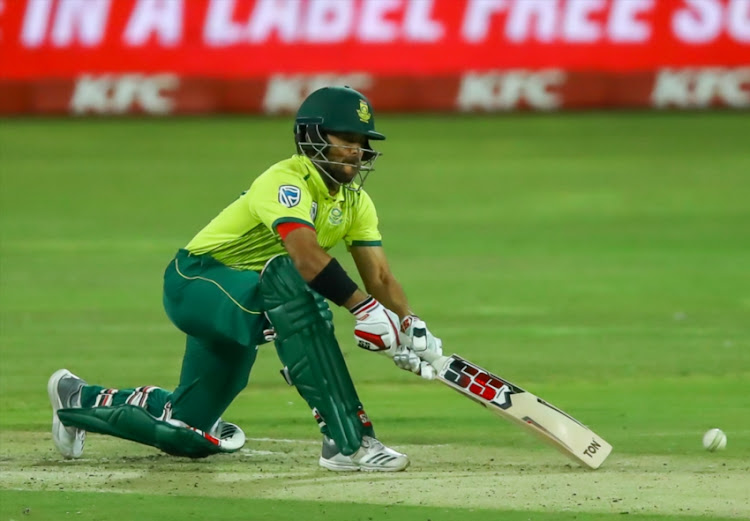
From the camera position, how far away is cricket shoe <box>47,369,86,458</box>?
6562 millimetres

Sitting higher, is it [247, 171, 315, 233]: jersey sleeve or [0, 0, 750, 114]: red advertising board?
[0, 0, 750, 114]: red advertising board

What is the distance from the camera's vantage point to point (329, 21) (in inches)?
808

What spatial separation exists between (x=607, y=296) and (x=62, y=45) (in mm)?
11455

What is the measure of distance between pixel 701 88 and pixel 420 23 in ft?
12.4

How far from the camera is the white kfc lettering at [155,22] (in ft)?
67.6

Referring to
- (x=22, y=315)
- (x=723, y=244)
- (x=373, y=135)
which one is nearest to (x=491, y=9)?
(x=723, y=244)

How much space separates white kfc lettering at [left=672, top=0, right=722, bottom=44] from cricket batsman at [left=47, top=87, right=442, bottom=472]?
1397cm

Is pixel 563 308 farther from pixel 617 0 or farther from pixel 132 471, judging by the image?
pixel 617 0

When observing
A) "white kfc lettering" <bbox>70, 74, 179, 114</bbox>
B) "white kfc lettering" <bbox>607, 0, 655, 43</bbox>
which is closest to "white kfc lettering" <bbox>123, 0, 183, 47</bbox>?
"white kfc lettering" <bbox>70, 74, 179, 114</bbox>

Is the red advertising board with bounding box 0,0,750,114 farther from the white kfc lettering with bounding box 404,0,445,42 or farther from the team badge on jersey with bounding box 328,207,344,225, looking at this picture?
the team badge on jersey with bounding box 328,207,344,225

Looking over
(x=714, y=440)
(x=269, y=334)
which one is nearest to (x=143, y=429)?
(x=269, y=334)

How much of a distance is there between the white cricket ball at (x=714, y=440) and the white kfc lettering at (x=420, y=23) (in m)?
14.3

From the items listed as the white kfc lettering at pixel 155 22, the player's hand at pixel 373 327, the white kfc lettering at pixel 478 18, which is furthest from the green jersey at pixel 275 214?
the white kfc lettering at pixel 155 22

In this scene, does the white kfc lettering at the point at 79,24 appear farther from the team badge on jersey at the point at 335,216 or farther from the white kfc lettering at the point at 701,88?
the team badge on jersey at the point at 335,216
